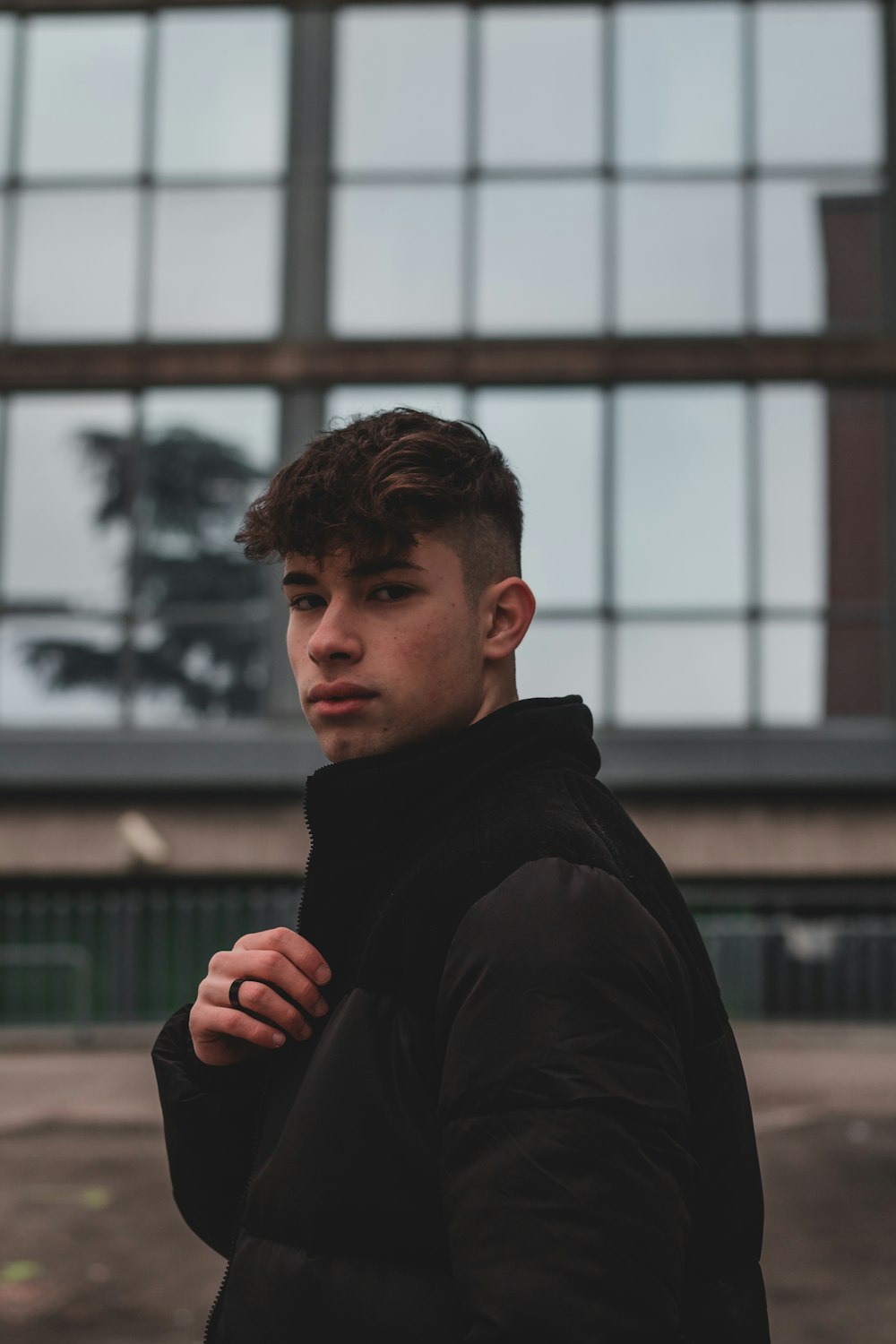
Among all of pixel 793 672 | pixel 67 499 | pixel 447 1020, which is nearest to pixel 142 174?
pixel 67 499

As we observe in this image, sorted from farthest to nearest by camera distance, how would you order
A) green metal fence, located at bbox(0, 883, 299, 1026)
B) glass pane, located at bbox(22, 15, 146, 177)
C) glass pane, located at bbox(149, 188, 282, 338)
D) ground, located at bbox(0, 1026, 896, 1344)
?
glass pane, located at bbox(22, 15, 146, 177) < glass pane, located at bbox(149, 188, 282, 338) < green metal fence, located at bbox(0, 883, 299, 1026) < ground, located at bbox(0, 1026, 896, 1344)

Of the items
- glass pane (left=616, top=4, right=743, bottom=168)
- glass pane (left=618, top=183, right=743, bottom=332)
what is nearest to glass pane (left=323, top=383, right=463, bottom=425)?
glass pane (left=618, top=183, right=743, bottom=332)

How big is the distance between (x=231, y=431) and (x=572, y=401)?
3355 millimetres

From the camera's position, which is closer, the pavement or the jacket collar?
the jacket collar

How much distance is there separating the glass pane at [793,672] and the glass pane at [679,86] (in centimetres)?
463

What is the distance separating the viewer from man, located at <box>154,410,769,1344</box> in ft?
3.63

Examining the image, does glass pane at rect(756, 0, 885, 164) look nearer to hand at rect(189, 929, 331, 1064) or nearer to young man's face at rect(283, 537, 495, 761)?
young man's face at rect(283, 537, 495, 761)

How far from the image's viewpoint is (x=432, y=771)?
4.73ft

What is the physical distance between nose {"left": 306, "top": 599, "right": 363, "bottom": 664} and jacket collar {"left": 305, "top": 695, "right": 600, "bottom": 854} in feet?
0.39

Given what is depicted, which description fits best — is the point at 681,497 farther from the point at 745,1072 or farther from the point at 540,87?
the point at 745,1072

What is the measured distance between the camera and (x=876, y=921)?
39.6 ft

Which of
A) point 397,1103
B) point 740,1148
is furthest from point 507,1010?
point 740,1148

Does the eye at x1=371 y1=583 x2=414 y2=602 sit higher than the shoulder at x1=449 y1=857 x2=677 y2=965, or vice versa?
the eye at x1=371 y1=583 x2=414 y2=602

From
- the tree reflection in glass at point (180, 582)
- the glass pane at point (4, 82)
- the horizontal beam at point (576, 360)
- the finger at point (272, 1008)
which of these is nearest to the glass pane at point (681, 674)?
the horizontal beam at point (576, 360)
